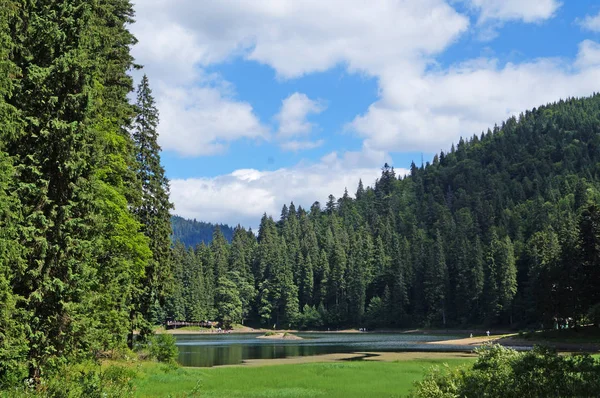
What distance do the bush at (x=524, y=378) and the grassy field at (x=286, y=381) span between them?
30.9 ft

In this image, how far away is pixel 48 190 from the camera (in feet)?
70.5

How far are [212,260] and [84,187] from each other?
151 m

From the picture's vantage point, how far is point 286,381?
35.0 m

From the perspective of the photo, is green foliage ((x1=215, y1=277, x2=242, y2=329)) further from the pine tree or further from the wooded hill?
the pine tree

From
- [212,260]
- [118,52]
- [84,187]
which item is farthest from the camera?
[212,260]

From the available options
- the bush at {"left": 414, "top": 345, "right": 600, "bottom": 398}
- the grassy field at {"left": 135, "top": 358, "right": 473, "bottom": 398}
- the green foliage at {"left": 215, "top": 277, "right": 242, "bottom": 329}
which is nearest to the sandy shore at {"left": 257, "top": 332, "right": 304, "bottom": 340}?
the green foliage at {"left": 215, "top": 277, "right": 242, "bottom": 329}

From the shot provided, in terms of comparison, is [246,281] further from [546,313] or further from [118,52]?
[118,52]

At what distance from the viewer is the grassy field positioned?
29.5 meters

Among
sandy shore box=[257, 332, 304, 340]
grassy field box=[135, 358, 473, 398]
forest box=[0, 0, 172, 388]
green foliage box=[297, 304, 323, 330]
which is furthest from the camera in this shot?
green foliage box=[297, 304, 323, 330]

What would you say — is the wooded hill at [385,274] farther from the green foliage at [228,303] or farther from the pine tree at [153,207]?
the pine tree at [153,207]

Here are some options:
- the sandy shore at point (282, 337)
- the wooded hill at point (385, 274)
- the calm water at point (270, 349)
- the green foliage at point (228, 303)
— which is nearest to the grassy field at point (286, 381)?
the calm water at point (270, 349)

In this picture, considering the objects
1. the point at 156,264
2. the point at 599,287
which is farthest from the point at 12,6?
the point at 599,287

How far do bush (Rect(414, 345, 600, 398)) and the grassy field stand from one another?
941 cm

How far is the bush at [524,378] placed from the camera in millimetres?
16570
